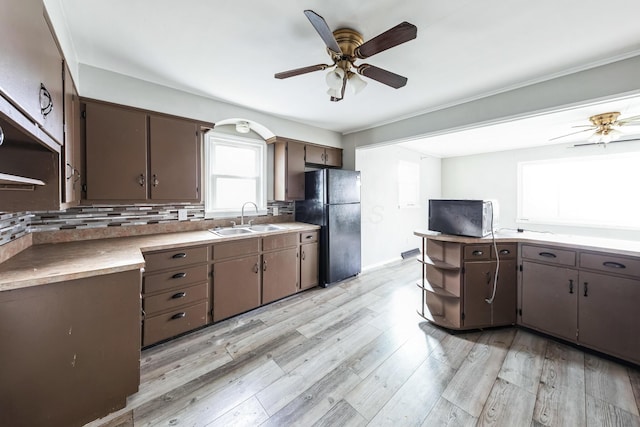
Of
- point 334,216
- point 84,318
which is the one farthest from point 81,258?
point 334,216

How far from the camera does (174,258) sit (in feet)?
6.97

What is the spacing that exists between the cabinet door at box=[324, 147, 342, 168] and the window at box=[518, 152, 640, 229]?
3864mm

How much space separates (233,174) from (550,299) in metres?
3.61

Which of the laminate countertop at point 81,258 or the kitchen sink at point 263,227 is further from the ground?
the kitchen sink at point 263,227

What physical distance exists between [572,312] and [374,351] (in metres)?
1.71

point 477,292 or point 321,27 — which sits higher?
point 321,27

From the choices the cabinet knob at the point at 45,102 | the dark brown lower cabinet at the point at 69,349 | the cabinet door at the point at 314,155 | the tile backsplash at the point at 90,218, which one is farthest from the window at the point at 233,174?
the cabinet knob at the point at 45,102

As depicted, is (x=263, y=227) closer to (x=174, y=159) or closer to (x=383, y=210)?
(x=174, y=159)

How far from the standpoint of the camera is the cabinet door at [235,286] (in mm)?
2410

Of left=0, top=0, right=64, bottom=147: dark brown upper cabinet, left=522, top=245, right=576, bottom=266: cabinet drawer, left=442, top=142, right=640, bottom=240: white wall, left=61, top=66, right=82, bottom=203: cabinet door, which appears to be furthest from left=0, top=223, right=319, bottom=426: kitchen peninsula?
left=442, top=142, right=640, bottom=240: white wall

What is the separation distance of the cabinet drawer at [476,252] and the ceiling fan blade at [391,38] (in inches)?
71.4

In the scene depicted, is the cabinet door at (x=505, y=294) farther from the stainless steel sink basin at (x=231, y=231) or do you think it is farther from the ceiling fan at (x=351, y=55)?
the stainless steel sink basin at (x=231, y=231)

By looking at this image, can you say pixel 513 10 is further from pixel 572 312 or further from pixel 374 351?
pixel 374 351

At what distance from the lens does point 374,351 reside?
2.04m
